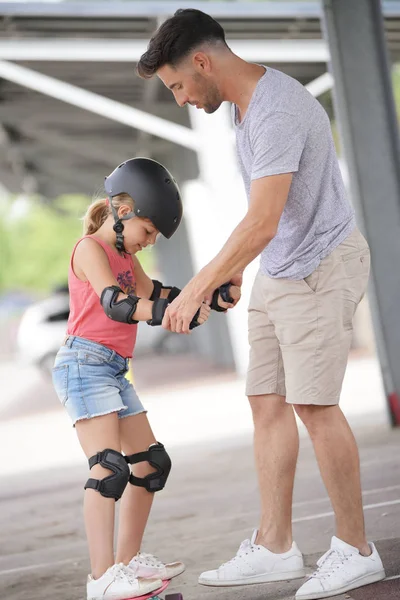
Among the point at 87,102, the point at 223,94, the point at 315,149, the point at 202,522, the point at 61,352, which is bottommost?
the point at 202,522

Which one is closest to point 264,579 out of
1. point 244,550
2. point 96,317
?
point 244,550

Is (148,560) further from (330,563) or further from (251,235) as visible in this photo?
(251,235)

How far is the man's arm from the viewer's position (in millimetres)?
3705

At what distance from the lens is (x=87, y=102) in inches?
480

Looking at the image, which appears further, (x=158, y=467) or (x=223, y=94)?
(x=158, y=467)

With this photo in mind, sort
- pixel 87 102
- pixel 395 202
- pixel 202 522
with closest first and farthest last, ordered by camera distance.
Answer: pixel 202 522, pixel 395 202, pixel 87 102

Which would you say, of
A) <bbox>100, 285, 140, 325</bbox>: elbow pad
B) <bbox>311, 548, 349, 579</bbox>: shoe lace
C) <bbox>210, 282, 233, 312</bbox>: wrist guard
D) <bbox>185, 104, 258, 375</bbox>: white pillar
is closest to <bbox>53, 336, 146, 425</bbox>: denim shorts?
<bbox>100, 285, 140, 325</bbox>: elbow pad

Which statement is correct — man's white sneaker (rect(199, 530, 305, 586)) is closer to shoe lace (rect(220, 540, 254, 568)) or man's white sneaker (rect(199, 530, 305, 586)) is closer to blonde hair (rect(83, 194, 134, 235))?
shoe lace (rect(220, 540, 254, 568))

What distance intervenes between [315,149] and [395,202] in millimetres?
4342

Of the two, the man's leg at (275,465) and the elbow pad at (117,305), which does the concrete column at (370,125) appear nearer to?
the man's leg at (275,465)

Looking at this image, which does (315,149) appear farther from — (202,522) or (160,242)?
(160,242)

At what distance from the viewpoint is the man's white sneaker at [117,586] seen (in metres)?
3.87

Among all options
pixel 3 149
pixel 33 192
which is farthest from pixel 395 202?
pixel 33 192

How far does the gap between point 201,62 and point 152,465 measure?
166cm
